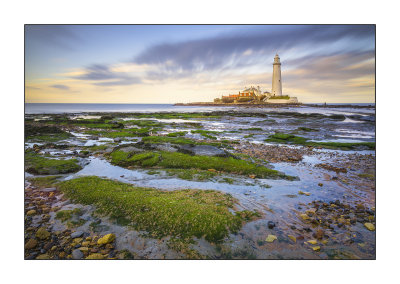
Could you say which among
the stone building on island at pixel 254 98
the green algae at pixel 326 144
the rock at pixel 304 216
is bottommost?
the rock at pixel 304 216

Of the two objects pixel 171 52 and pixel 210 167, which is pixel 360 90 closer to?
pixel 210 167

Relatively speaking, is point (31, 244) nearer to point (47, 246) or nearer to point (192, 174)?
point (47, 246)

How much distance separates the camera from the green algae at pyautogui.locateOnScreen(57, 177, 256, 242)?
13.5ft

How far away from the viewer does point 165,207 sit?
470 cm

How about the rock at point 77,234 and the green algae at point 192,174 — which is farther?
the green algae at point 192,174

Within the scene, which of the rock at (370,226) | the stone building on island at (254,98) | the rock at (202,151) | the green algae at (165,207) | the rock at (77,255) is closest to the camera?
the rock at (77,255)

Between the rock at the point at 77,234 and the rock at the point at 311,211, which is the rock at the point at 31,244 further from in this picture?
the rock at the point at 311,211

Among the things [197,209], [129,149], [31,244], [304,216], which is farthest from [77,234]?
[129,149]

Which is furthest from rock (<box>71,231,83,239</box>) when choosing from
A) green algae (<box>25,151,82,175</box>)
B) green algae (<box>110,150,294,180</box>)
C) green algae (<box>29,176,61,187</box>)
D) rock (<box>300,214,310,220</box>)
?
rock (<box>300,214,310,220</box>)

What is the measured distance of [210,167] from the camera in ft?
26.6

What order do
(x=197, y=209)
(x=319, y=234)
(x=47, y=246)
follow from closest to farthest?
(x=47, y=246)
(x=319, y=234)
(x=197, y=209)

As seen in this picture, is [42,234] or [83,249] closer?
[83,249]

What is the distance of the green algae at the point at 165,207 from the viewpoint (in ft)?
13.5

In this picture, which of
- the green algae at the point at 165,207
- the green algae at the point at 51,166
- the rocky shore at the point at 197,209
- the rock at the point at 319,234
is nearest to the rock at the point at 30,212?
the rocky shore at the point at 197,209
